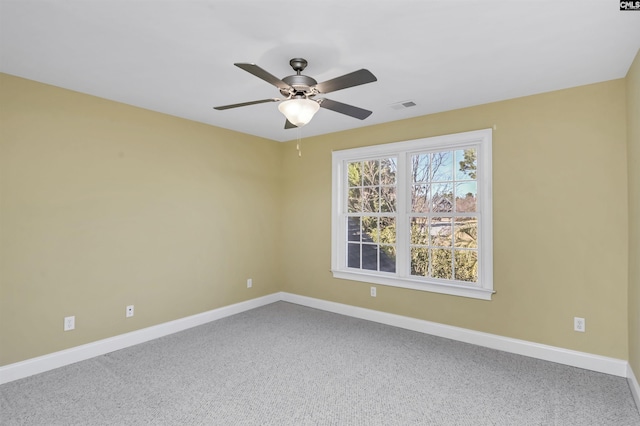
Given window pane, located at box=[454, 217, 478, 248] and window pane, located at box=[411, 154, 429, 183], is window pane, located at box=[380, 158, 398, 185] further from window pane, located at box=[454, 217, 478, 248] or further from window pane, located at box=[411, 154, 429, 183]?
window pane, located at box=[454, 217, 478, 248]

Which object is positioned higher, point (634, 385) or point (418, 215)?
point (418, 215)

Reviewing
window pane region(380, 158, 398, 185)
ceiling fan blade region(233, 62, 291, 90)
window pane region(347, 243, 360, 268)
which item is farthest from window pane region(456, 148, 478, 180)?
ceiling fan blade region(233, 62, 291, 90)

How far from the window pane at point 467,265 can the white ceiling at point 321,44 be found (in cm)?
168

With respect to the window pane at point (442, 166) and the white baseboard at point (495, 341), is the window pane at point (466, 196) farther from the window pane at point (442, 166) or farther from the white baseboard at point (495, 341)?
the white baseboard at point (495, 341)

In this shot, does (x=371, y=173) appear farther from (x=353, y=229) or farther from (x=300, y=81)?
(x=300, y=81)

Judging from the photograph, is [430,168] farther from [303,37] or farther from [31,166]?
[31,166]

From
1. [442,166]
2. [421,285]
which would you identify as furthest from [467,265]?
[442,166]

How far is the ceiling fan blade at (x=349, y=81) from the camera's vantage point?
192 cm

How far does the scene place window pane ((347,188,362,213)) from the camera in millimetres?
4625

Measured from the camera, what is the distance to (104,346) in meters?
3.26

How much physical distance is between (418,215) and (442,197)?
1.15ft

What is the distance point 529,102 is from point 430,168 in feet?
3.83

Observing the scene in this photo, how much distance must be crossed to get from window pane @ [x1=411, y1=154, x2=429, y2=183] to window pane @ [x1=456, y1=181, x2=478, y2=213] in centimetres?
41

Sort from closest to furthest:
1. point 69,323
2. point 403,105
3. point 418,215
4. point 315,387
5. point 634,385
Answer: point 634,385 < point 315,387 < point 69,323 < point 403,105 < point 418,215
